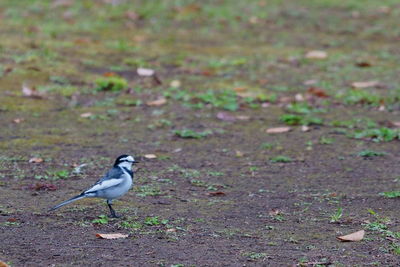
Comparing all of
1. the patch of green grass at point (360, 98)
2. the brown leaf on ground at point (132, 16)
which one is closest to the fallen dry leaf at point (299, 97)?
the patch of green grass at point (360, 98)

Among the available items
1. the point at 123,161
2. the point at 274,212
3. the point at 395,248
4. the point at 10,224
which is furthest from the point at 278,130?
the point at 10,224

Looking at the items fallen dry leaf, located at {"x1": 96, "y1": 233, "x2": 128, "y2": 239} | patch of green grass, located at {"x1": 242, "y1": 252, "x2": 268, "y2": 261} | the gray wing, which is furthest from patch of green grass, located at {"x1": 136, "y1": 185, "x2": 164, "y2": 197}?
patch of green grass, located at {"x1": 242, "y1": 252, "x2": 268, "y2": 261}

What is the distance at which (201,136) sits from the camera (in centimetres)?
923

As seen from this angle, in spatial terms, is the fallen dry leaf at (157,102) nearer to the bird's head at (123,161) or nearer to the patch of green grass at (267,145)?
the patch of green grass at (267,145)

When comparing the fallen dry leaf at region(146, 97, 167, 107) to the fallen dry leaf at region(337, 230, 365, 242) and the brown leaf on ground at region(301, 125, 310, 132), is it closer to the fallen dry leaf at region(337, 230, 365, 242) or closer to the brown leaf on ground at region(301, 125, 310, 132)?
the brown leaf on ground at region(301, 125, 310, 132)

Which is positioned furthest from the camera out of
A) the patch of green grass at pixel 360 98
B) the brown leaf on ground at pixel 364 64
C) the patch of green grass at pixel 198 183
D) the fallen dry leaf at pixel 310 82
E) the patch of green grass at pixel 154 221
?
the brown leaf on ground at pixel 364 64

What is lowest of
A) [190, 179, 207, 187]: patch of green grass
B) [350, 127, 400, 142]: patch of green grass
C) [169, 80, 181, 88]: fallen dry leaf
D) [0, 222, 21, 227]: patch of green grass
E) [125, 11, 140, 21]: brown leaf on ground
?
[350, 127, 400, 142]: patch of green grass

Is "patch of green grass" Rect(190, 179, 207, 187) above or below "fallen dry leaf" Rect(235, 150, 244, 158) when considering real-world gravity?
above

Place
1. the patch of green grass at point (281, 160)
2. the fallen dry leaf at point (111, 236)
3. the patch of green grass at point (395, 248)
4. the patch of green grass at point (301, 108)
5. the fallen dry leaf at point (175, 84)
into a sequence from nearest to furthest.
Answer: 1. the patch of green grass at point (395, 248)
2. the fallen dry leaf at point (111, 236)
3. the patch of green grass at point (281, 160)
4. the patch of green grass at point (301, 108)
5. the fallen dry leaf at point (175, 84)

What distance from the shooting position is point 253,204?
7.02m

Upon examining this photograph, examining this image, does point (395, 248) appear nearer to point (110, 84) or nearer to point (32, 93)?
point (110, 84)

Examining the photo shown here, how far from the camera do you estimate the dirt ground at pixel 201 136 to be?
592cm

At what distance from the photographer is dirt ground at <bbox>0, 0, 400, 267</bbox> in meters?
5.92

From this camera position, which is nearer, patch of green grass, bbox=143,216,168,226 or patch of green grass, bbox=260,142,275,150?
patch of green grass, bbox=143,216,168,226
